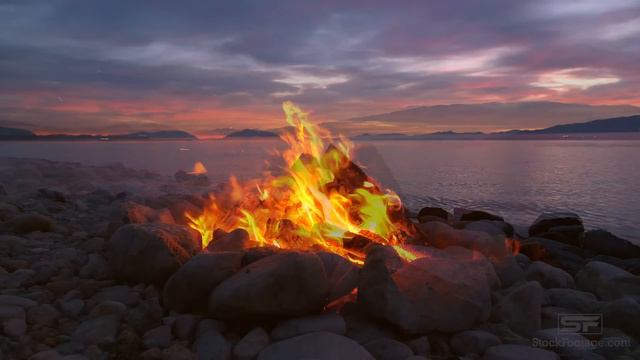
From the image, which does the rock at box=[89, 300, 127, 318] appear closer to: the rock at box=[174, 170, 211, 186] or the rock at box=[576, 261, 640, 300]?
the rock at box=[576, 261, 640, 300]

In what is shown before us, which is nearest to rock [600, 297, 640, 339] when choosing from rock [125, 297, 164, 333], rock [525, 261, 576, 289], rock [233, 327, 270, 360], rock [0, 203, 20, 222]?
rock [525, 261, 576, 289]

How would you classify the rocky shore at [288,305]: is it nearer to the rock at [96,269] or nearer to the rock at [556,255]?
the rock at [96,269]

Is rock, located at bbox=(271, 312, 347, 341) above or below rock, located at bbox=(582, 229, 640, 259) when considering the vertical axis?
above

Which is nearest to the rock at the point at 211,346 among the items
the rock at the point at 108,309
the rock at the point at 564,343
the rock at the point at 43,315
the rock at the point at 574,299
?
the rock at the point at 108,309

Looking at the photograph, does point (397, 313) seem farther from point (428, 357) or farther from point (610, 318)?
point (610, 318)

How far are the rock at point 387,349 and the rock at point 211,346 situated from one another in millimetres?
1489

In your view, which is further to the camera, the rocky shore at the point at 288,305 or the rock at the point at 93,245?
the rock at the point at 93,245

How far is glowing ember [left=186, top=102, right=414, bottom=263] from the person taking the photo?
7797mm

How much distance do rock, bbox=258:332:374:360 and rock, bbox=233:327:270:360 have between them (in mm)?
155

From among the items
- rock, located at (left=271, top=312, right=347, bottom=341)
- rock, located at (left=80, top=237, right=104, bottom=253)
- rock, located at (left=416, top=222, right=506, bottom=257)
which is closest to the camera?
rock, located at (left=271, top=312, right=347, bottom=341)

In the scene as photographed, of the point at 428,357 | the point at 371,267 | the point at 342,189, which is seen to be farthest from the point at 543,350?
the point at 342,189

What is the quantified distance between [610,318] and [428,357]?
8.26 feet

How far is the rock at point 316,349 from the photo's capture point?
4.66 meters

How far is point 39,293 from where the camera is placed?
6.02 metres
